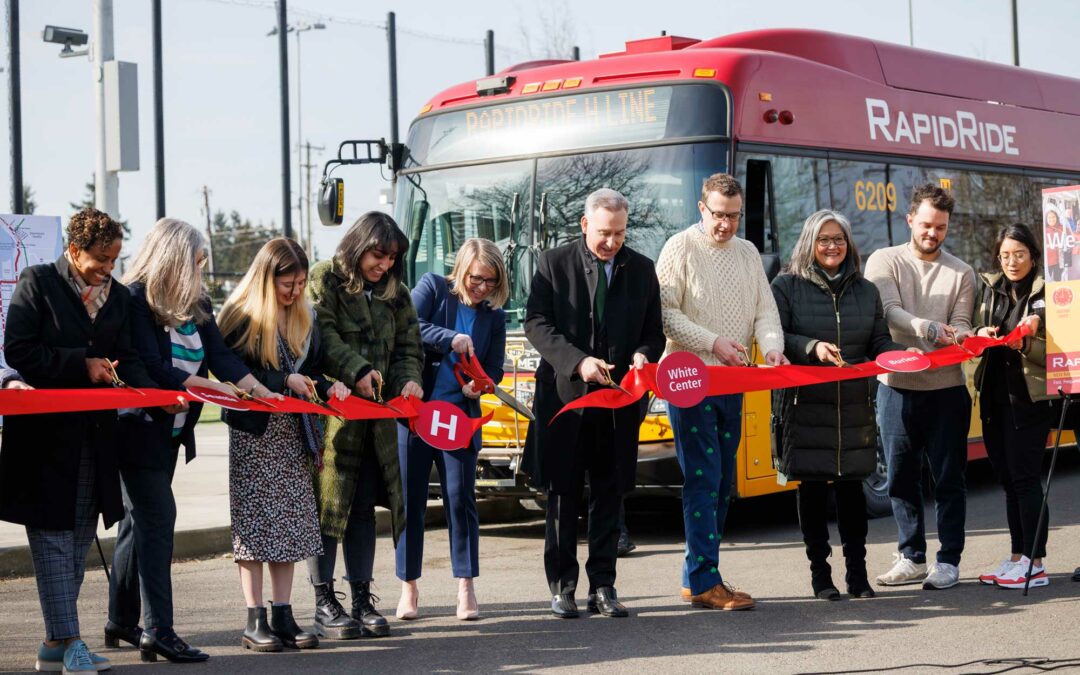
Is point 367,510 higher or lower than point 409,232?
lower

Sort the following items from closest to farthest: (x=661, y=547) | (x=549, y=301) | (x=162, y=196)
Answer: (x=549, y=301)
(x=661, y=547)
(x=162, y=196)

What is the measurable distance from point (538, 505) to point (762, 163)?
2714 millimetres

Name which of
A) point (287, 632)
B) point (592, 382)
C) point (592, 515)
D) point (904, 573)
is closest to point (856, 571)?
point (904, 573)

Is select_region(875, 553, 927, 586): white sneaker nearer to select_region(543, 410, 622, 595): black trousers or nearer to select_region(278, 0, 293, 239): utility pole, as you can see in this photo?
select_region(543, 410, 622, 595): black trousers

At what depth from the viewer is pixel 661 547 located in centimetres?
923

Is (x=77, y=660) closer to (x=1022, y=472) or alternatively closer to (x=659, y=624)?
(x=659, y=624)

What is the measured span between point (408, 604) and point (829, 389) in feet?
7.50

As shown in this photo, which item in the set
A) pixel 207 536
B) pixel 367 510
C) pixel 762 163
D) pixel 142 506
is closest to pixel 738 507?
pixel 762 163

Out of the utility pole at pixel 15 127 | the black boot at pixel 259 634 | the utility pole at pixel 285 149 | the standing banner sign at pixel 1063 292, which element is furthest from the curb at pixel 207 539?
the utility pole at pixel 285 149

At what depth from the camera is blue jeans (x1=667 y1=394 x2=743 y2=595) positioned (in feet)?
22.7

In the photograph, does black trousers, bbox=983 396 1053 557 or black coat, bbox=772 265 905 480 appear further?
black trousers, bbox=983 396 1053 557

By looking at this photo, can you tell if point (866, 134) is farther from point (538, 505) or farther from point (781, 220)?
point (538, 505)

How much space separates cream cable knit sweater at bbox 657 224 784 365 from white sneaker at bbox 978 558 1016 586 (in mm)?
1619

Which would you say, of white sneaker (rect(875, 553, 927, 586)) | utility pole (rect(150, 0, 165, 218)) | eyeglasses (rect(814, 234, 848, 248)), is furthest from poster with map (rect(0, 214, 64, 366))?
utility pole (rect(150, 0, 165, 218))
